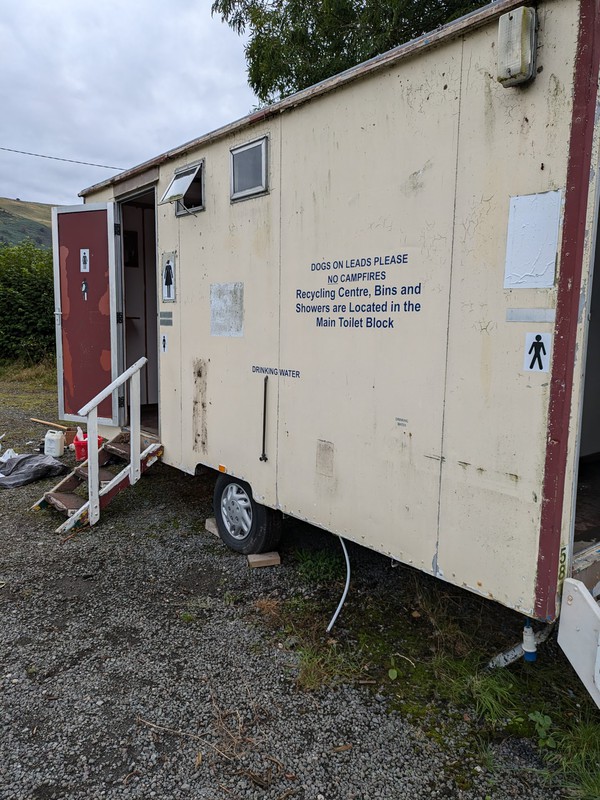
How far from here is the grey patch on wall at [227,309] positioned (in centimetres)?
403

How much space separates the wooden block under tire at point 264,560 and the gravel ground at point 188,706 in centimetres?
5

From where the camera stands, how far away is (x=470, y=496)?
2590 millimetres

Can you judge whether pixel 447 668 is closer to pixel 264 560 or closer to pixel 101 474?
pixel 264 560

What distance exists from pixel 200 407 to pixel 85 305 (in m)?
2.15

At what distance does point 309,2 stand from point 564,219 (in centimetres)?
809

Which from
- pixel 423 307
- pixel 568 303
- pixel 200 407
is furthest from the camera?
pixel 200 407

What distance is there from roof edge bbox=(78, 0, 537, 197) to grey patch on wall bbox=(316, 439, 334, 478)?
196 centimetres

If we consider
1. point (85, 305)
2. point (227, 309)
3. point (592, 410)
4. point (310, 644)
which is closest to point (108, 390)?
point (85, 305)

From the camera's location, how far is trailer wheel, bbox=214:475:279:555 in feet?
13.8

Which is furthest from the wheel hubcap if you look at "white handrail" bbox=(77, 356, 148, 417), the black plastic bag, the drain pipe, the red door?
the black plastic bag

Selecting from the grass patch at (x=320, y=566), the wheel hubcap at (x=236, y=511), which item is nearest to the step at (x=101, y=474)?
the wheel hubcap at (x=236, y=511)

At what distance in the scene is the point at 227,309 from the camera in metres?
4.16

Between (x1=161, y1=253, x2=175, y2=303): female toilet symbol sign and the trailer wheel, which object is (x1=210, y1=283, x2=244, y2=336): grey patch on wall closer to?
(x1=161, y1=253, x2=175, y2=303): female toilet symbol sign

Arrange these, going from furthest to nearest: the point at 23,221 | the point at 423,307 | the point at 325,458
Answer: the point at 23,221, the point at 325,458, the point at 423,307
